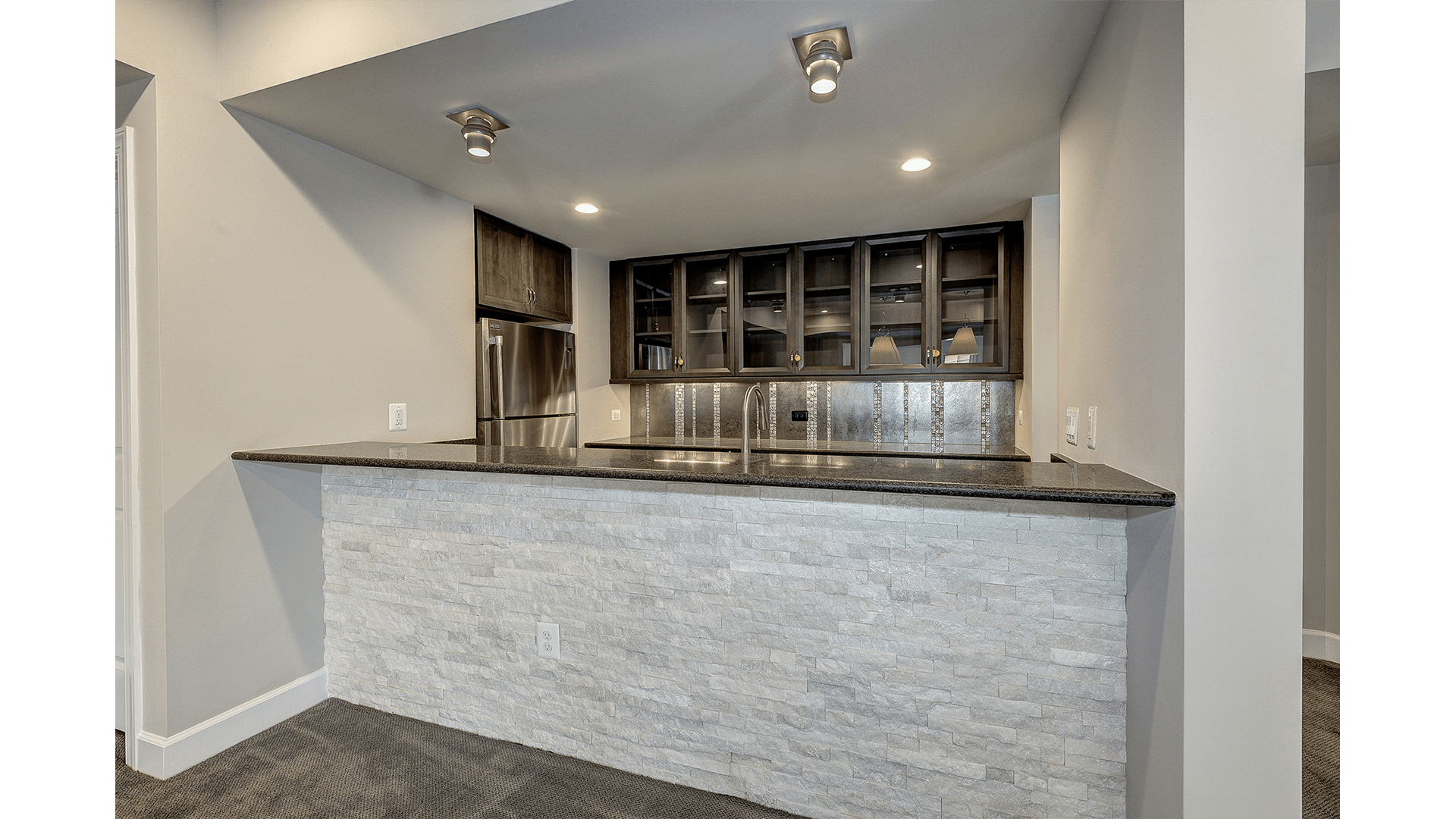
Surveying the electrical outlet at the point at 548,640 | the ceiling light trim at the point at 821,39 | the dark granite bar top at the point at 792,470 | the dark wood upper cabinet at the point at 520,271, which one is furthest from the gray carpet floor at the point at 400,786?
the ceiling light trim at the point at 821,39

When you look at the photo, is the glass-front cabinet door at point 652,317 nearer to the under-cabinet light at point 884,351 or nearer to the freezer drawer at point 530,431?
the freezer drawer at point 530,431

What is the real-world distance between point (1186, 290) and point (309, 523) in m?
2.83

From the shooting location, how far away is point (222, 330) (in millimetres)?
2049

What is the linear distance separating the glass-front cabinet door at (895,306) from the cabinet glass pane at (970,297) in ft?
0.39

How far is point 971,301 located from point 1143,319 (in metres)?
2.33

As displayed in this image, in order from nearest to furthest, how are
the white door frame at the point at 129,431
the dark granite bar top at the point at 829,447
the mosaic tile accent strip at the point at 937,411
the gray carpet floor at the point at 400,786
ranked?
the gray carpet floor at the point at 400,786, the white door frame at the point at 129,431, the dark granite bar top at the point at 829,447, the mosaic tile accent strip at the point at 937,411

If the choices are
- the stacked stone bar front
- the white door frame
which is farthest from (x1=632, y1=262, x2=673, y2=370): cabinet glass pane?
the white door frame

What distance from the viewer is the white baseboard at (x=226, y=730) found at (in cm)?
193

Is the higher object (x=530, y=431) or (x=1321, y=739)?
(x=530, y=431)

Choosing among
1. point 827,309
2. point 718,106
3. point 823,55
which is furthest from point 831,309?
point 823,55

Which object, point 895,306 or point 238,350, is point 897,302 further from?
point 238,350

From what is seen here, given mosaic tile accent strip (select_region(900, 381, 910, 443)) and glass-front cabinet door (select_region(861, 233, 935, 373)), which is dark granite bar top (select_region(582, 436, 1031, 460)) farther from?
glass-front cabinet door (select_region(861, 233, 935, 373))

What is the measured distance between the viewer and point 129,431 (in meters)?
1.92

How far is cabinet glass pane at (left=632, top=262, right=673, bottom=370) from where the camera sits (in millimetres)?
4266
